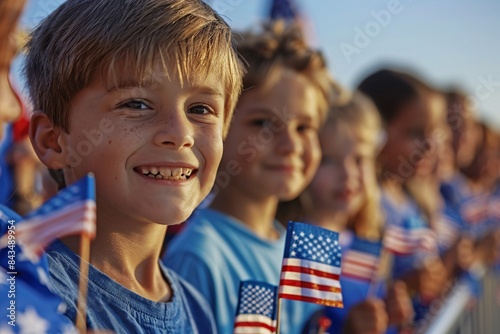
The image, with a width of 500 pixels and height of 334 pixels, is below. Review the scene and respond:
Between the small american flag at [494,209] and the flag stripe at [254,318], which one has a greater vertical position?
the small american flag at [494,209]

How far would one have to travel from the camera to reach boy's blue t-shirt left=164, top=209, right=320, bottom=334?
1970 millimetres

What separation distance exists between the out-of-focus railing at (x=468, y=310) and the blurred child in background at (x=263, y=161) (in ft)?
3.06

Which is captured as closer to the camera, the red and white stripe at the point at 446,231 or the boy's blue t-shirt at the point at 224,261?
the boy's blue t-shirt at the point at 224,261

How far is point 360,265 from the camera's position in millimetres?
2504

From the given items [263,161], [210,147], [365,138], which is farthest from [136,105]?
[365,138]

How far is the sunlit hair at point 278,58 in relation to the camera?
2248 mm

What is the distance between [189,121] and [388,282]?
1.72 meters

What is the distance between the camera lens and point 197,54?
1389 millimetres

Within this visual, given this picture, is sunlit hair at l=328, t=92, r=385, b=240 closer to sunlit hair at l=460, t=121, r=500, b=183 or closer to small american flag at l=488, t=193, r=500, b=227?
small american flag at l=488, t=193, r=500, b=227

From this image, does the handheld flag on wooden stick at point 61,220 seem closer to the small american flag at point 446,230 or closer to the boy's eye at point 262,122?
the boy's eye at point 262,122

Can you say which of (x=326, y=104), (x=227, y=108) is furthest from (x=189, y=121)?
(x=326, y=104)

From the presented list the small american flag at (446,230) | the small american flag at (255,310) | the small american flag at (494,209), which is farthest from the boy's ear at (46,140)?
the small american flag at (494,209)

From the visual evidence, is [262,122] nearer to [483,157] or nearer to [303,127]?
[303,127]

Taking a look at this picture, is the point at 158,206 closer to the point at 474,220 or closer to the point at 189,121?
the point at 189,121
